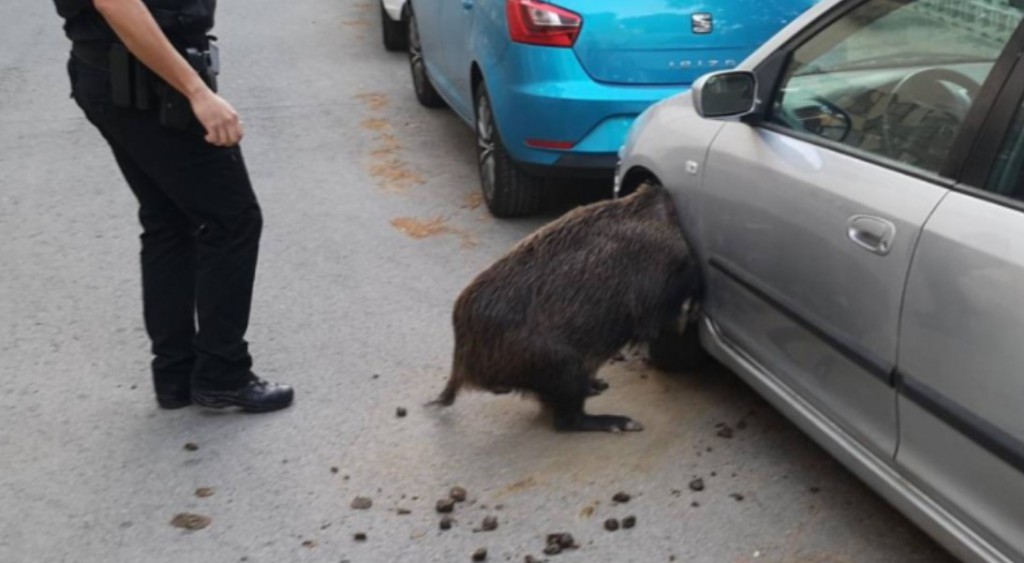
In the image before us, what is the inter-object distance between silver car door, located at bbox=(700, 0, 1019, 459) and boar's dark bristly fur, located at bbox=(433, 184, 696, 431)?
19 cm

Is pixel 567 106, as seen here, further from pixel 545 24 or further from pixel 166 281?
pixel 166 281

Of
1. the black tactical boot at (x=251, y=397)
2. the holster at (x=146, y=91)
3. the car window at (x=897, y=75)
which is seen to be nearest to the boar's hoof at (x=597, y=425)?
the black tactical boot at (x=251, y=397)

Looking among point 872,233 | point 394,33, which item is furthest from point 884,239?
point 394,33

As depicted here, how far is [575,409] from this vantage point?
14.2ft

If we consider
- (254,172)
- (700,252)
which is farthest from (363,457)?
(254,172)

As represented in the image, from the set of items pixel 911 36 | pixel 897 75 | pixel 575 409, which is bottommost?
pixel 575 409

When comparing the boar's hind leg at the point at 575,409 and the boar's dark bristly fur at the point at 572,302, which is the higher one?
the boar's dark bristly fur at the point at 572,302

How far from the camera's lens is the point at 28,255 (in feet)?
21.4

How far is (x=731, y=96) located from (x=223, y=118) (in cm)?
165

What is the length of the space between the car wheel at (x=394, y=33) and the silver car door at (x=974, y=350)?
863cm

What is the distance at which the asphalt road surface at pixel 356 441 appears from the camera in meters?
3.82

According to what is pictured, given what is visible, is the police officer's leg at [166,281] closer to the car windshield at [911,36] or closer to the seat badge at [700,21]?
the car windshield at [911,36]

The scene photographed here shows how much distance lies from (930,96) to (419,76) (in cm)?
615

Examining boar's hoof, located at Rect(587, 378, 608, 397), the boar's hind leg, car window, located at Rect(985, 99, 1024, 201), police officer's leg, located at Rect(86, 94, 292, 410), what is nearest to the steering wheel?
car window, located at Rect(985, 99, 1024, 201)
